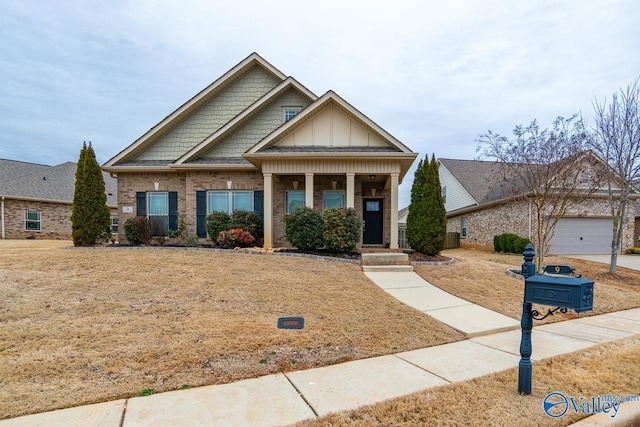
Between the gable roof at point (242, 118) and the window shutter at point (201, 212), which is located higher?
the gable roof at point (242, 118)

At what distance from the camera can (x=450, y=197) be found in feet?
86.0

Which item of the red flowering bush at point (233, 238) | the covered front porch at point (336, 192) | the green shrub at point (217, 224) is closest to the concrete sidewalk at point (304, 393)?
the covered front porch at point (336, 192)

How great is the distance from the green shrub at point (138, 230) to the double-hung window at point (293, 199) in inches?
215

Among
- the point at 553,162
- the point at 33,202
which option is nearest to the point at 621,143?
the point at 553,162

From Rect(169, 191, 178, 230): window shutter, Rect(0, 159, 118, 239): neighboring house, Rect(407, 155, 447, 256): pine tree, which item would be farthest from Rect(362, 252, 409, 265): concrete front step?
Rect(0, 159, 118, 239): neighboring house

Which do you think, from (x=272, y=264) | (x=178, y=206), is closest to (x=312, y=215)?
(x=272, y=264)

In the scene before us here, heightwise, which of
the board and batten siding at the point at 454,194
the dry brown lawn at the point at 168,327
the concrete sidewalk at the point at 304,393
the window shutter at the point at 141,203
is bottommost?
the concrete sidewalk at the point at 304,393

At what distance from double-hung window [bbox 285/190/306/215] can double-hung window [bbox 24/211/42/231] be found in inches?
770

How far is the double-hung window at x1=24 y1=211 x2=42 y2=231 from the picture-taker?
2127 centimetres

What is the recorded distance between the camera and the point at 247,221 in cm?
1230

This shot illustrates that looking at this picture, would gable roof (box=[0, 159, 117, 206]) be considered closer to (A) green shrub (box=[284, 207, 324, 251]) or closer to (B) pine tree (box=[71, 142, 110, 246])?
(B) pine tree (box=[71, 142, 110, 246])

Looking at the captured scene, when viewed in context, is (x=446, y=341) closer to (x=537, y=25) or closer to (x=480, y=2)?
(x=480, y=2)

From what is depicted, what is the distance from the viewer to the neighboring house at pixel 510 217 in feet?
57.3

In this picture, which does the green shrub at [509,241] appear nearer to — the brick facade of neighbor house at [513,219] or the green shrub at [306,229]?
the brick facade of neighbor house at [513,219]
